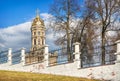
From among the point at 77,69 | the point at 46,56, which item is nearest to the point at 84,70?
the point at 77,69

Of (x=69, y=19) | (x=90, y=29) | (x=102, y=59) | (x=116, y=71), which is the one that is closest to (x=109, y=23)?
(x=90, y=29)

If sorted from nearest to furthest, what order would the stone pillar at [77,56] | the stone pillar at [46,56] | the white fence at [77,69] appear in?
1. the white fence at [77,69]
2. the stone pillar at [77,56]
3. the stone pillar at [46,56]

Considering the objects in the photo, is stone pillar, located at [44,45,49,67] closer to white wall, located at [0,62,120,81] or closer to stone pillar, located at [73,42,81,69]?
white wall, located at [0,62,120,81]

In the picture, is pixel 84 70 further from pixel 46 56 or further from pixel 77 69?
pixel 46 56

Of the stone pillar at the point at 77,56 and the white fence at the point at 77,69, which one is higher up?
the stone pillar at the point at 77,56

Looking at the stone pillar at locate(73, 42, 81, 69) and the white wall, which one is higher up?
the stone pillar at locate(73, 42, 81, 69)

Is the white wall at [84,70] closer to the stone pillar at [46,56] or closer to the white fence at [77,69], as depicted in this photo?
the white fence at [77,69]

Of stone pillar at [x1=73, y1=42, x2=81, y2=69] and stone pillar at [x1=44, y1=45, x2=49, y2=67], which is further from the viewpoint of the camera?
stone pillar at [x1=44, y1=45, x2=49, y2=67]

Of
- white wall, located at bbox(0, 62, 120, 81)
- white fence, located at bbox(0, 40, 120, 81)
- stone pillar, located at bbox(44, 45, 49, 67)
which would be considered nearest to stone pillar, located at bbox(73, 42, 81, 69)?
white fence, located at bbox(0, 40, 120, 81)

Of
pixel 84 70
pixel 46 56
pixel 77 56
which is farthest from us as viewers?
pixel 46 56

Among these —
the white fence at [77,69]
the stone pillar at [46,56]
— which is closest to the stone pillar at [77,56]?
the white fence at [77,69]

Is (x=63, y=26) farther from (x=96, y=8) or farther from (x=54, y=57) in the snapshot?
(x=54, y=57)

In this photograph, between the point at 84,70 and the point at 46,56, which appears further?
the point at 46,56

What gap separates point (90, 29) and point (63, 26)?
3210 mm
